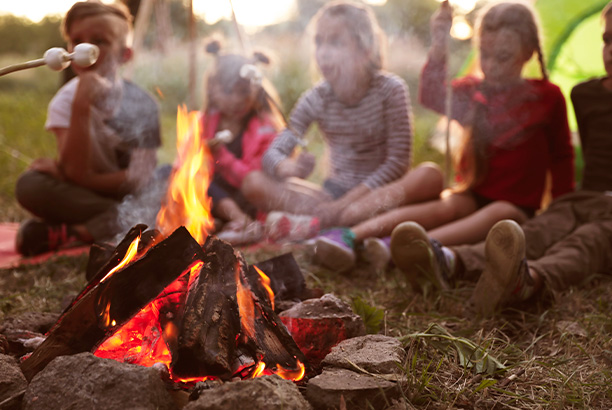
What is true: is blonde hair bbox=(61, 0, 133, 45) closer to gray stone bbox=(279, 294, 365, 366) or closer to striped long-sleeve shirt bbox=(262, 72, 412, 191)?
striped long-sleeve shirt bbox=(262, 72, 412, 191)

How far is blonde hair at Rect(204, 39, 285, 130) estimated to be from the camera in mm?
3334

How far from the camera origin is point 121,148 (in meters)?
3.10

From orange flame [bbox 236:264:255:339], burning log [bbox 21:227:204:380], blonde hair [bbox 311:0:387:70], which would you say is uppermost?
blonde hair [bbox 311:0:387:70]

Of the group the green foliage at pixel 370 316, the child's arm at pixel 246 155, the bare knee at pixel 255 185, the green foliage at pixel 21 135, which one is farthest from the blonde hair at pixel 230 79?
the green foliage at pixel 370 316

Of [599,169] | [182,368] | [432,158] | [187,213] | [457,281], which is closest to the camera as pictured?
[182,368]

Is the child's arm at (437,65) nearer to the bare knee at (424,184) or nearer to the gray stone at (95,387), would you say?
the bare knee at (424,184)

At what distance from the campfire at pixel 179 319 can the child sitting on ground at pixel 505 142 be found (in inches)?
49.7

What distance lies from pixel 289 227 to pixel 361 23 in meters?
1.19

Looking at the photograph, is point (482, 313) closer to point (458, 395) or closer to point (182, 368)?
point (458, 395)

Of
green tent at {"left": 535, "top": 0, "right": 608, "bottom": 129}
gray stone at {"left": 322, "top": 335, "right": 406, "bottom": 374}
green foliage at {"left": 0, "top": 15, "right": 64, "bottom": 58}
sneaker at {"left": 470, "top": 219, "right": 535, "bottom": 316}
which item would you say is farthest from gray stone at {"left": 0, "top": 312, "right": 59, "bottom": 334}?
green foliage at {"left": 0, "top": 15, "right": 64, "bottom": 58}

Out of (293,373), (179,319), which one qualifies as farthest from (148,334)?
(293,373)

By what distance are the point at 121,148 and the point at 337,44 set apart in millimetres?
1389

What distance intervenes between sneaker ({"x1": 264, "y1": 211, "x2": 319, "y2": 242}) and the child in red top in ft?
1.25

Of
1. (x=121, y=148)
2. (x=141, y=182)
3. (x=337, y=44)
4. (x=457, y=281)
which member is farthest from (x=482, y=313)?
(x=121, y=148)
